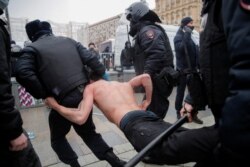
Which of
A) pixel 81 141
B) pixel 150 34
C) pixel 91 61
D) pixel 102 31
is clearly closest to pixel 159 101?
pixel 150 34

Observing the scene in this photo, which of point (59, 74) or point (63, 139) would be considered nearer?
point (59, 74)

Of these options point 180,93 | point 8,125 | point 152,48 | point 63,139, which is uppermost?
point 152,48

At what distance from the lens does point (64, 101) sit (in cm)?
260

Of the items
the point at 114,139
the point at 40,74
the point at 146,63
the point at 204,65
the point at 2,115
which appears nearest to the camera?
the point at 204,65

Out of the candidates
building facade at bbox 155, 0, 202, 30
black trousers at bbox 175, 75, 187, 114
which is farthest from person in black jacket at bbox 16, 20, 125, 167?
building facade at bbox 155, 0, 202, 30

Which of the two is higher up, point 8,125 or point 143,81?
point 143,81

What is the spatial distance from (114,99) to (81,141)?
2.16m

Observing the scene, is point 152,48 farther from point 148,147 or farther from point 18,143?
point 148,147

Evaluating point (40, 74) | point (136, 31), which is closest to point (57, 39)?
point (40, 74)

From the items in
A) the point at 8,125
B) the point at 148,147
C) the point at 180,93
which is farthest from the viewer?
the point at 180,93

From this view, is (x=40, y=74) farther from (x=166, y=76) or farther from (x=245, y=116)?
(x=245, y=116)

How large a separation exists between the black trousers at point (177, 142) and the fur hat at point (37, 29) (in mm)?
1763

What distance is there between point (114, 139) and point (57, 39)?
185 cm

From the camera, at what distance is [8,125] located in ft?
5.57
